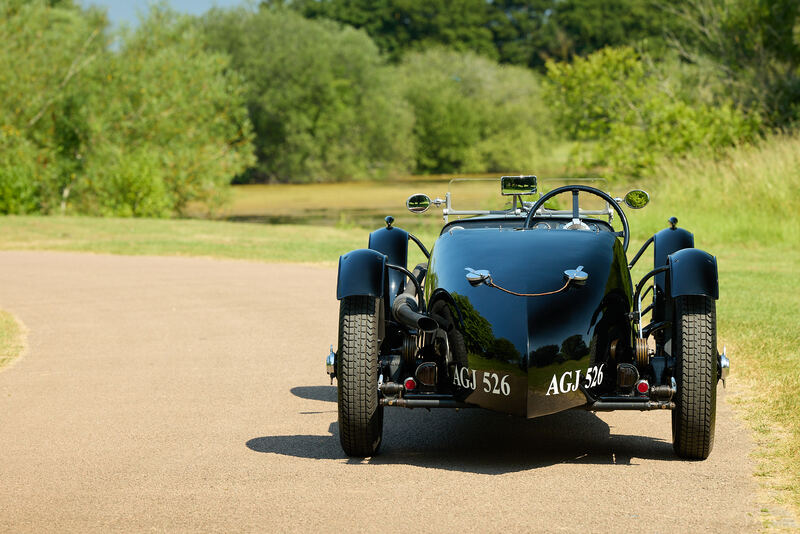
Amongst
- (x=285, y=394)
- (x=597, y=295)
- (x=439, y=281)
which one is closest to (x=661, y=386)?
(x=597, y=295)

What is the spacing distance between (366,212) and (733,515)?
29.6m

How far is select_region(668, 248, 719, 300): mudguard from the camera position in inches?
218

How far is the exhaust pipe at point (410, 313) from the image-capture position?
18.1 ft

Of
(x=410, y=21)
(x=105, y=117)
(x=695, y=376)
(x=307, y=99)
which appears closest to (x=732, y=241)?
(x=695, y=376)

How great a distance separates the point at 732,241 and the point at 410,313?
→ 14244mm

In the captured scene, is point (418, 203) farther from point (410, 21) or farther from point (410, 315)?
point (410, 21)

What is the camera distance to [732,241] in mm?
18875

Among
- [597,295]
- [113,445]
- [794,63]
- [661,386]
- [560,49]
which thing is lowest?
[113,445]

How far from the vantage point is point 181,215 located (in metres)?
33.4

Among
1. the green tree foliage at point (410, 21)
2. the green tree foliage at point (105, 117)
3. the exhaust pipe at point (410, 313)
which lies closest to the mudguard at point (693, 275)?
the exhaust pipe at point (410, 313)

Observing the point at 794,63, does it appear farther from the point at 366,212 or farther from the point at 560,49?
the point at 560,49

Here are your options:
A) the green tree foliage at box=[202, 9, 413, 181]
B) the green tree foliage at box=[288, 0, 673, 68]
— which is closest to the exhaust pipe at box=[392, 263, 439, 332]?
the green tree foliage at box=[202, 9, 413, 181]

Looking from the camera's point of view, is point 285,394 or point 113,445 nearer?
point 113,445

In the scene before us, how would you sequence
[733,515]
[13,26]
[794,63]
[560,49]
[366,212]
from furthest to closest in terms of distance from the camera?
[560,49]
[366,212]
[13,26]
[794,63]
[733,515]
